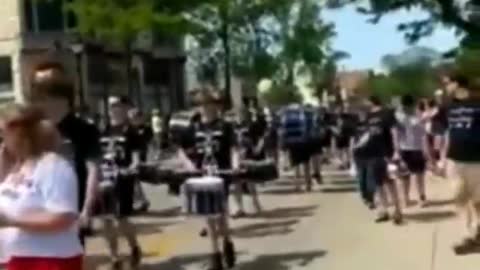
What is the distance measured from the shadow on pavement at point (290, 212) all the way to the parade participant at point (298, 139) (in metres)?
3.87

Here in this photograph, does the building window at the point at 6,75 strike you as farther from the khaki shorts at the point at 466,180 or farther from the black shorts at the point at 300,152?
the khaki shorts at the point at 466,180

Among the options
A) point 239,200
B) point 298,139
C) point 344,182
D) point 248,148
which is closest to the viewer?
point 239,200

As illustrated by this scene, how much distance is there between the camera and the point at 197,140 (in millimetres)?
13078

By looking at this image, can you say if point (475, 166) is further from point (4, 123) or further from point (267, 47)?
point (267, 47)

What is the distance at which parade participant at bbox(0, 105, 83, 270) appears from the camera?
6.09m

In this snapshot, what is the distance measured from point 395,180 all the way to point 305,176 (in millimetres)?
6834

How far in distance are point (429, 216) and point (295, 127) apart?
8266mm

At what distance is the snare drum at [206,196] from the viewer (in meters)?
12.6

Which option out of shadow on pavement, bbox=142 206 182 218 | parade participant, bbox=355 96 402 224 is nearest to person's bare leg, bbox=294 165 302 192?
shadow on pavement, bbox=142 206 182 218

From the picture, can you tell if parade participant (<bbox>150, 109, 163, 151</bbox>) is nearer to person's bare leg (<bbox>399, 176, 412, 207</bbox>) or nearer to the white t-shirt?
person's bare leg (<bbox>399, 176, 412, 207</bbox>)

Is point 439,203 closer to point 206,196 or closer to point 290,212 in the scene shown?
point 290,212

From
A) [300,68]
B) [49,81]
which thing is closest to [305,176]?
[49,81]

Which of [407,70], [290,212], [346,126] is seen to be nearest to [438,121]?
[290,212]

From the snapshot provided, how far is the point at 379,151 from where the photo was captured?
58.1 ft
